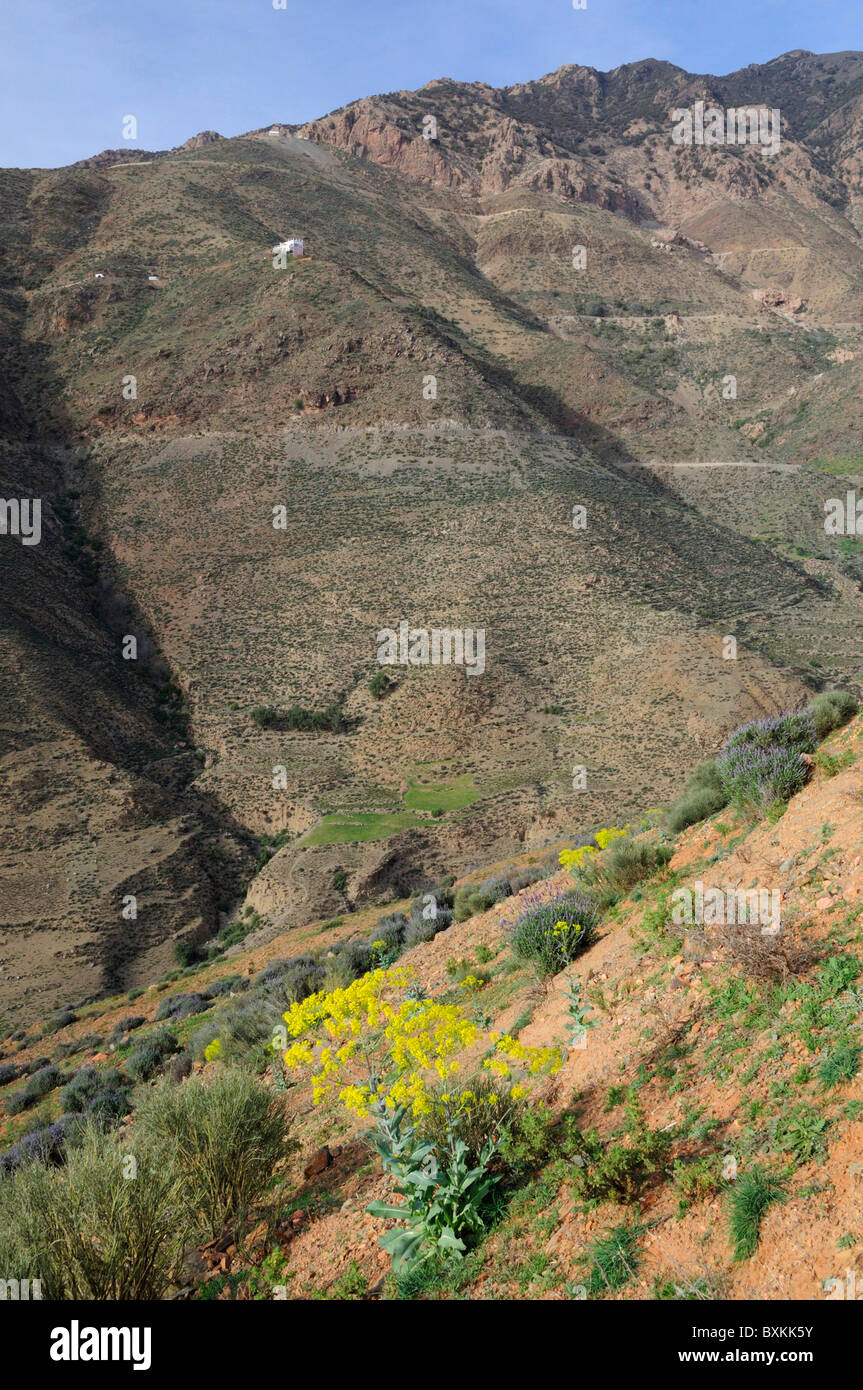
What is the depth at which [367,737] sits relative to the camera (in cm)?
3784

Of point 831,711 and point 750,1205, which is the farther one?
point 831,711

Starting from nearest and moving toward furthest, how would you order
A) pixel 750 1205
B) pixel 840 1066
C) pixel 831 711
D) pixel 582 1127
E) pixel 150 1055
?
pixel 750 1205
pixel 840 1066
pixel 582 1127
pixel 831 711
pixel 150 1055

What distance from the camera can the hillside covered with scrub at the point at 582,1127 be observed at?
4.12 m

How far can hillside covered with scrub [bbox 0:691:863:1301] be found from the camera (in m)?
4.12

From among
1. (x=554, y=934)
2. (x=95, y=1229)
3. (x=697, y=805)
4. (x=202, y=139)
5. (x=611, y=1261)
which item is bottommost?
(x=95, y=1229)

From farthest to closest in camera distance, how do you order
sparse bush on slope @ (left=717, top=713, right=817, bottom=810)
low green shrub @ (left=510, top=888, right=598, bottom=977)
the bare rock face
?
1. the bare rock face
2. sparse bush on slope @ (left=717, top=713, right=817, bottom=810)
3. low green shrub @ (left=510, top=888, right=598, bottom=977)

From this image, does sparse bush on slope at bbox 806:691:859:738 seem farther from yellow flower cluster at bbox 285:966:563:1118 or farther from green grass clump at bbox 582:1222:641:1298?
green grass clump at bbox 582:1222:641:1298

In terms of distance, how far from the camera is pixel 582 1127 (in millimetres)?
5297

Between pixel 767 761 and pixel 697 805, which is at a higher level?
pixel 767 761

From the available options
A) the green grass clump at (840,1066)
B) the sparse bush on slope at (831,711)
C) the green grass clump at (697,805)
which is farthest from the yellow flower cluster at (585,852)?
the green grass clump at (840,1066)

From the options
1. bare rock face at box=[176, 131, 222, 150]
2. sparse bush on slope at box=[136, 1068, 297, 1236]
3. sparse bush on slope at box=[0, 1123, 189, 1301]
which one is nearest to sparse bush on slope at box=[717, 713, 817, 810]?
sparse bush on slope at box=[136, 1068, 297, 1236]

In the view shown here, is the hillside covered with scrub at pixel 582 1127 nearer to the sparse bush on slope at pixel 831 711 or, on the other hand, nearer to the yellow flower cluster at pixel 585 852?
the yellow flower cluster at pixel 585 852

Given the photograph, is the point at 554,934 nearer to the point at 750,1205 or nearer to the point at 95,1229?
the point at 750,1205

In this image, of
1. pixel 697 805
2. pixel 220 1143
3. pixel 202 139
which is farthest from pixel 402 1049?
pixel 202 139
